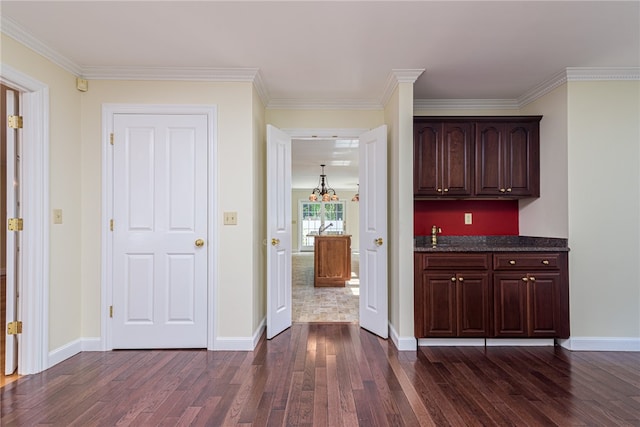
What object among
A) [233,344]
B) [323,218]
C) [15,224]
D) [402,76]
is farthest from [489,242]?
[323,218]

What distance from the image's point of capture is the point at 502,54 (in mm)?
2773

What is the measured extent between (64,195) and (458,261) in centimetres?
347

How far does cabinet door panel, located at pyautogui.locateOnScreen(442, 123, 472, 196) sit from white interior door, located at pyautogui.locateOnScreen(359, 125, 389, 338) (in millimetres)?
625

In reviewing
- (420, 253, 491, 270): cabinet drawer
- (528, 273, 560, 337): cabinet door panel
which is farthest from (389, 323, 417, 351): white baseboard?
(528, 273, 560, 337): cabinet door panel

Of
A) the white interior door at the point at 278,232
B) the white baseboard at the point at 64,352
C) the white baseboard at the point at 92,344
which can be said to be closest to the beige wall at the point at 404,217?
Result: the white interior door at the point at 278,232

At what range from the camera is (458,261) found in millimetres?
3102

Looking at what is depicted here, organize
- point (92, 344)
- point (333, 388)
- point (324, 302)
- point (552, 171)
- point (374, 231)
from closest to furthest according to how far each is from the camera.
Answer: point (333, 388) → point (92, 344) → point (552, 171) → point (374, 231) → point (324, 302)

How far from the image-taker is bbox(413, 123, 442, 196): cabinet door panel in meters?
3.44

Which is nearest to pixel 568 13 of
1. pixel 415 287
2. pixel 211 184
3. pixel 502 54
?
pixel 502 54

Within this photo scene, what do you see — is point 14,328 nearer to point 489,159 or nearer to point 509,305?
point 509,305

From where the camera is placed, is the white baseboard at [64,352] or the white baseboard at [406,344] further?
the white baseboard at [406,344]

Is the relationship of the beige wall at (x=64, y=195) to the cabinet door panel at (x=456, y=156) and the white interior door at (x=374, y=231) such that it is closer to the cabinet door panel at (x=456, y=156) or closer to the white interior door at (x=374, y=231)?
the white interior door at (x=374, y=231)

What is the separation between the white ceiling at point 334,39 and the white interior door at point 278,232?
612 millimetres

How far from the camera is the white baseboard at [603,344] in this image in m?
Result: 3.07
